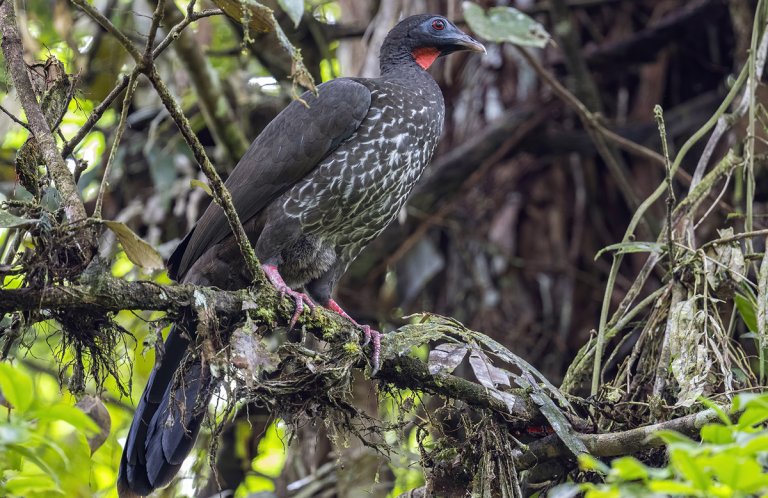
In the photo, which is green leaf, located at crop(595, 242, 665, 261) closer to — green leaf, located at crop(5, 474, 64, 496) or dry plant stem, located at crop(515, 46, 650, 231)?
dry plant stem, located at crop(515, 46, 650, 231)

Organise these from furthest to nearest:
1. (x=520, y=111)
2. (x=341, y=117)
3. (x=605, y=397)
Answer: (x=520, y=111)
(x=341, y=117)
(x=605, y=397)

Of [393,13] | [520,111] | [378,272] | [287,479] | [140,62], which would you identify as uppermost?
[393,13]

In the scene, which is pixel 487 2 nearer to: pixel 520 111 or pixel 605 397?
pixel 520 111

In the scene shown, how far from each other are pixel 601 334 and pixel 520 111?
2625 millimetres

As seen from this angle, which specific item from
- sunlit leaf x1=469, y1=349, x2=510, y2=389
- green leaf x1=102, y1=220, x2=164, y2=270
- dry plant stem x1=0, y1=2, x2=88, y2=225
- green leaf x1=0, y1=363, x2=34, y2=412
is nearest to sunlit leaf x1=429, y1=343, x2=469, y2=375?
sunlit leaf x1=469, y1=349, x2=510, y2=389

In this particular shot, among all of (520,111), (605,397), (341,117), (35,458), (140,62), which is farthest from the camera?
(520,111)

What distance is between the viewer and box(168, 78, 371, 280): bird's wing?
3.56 m

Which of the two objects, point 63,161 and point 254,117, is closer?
point 63,161

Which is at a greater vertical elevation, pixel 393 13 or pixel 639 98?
pixel 393 13

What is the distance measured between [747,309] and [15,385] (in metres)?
2.29

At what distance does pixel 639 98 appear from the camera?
573cm

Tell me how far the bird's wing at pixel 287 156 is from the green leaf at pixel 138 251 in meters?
1.08

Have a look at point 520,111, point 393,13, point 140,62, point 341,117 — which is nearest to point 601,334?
point 341,117

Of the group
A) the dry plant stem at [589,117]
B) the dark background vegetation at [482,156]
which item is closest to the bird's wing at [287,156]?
the dark background vegetation at [482,156]
